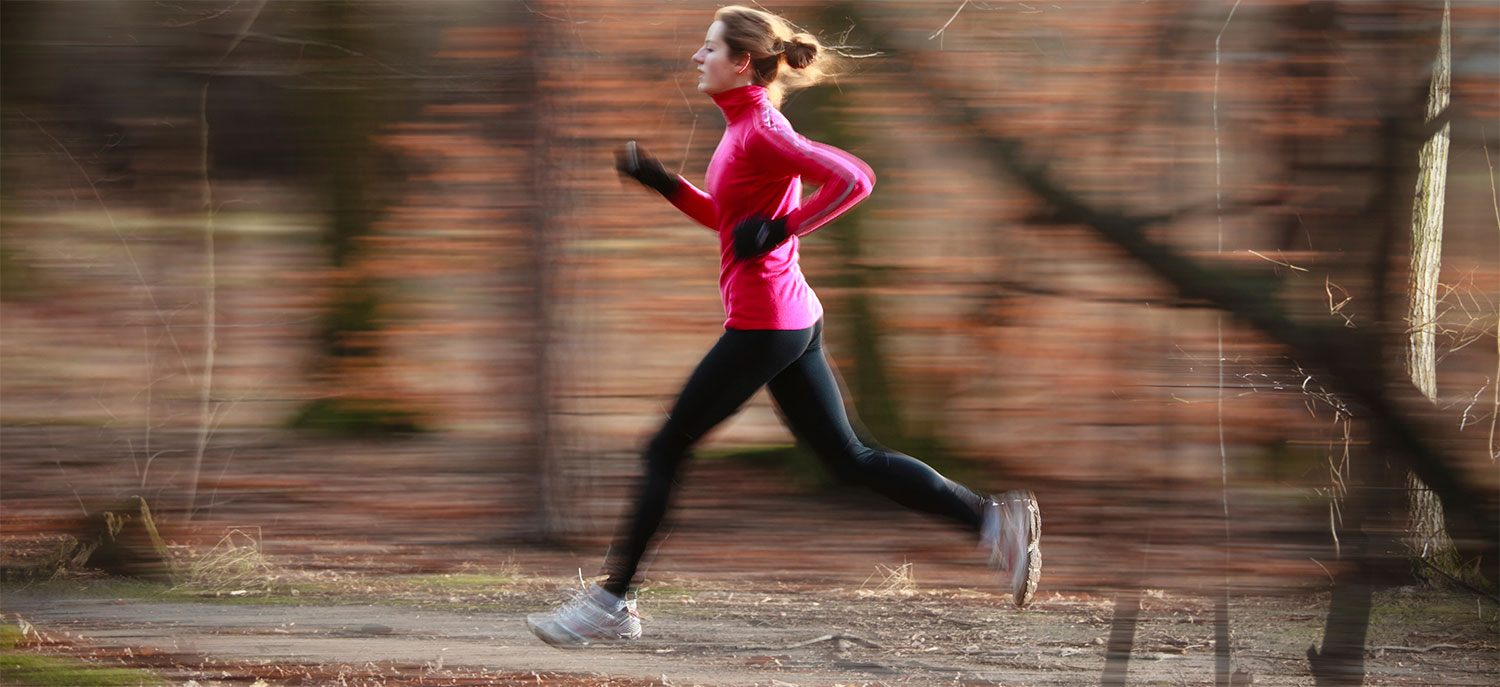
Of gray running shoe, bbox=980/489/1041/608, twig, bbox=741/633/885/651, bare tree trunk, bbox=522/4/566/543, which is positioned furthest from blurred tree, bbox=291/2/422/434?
gray running shoe, bbox=980/489/1041/608

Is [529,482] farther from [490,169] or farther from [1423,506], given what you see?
[1423,506]

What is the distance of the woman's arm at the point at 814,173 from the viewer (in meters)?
2.94

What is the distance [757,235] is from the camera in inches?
116

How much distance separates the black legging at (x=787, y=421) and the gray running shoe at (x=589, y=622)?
44 mm

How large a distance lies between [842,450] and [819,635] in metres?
1.56

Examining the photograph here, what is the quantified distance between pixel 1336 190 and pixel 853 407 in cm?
211

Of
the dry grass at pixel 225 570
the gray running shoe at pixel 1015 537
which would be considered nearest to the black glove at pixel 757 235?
the gray running shoe at pixel 1015 537

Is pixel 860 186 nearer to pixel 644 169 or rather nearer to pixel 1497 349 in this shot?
pixel 644 169

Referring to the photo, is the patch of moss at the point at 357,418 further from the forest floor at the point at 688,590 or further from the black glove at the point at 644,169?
the black glove at the point at 644,169

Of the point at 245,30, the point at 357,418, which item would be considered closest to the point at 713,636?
the point at 357,418

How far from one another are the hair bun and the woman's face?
0.42 feet

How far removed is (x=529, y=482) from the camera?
5.46 m

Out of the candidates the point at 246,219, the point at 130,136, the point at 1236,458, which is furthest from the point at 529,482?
the point at 1236,458

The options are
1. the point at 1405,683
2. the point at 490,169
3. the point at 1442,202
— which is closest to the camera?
the point at 1405,683
